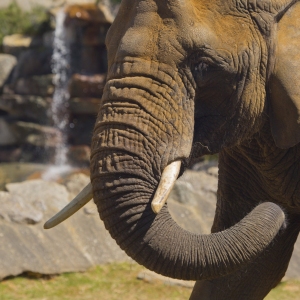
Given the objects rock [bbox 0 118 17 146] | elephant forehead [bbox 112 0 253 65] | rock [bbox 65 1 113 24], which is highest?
elephant forehead [bbox 112 0 253 65]

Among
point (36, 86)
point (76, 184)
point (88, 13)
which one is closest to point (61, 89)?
point (36, 86)

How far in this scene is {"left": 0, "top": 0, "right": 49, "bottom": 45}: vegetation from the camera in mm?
15340

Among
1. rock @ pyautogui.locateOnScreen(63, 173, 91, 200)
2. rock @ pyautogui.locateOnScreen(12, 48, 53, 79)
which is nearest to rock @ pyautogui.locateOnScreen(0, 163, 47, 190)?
rock @ pyautogui.locateOnScreen(12, 48, 53, 79)

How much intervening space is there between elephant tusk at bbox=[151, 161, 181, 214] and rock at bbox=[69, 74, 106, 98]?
35.2 ft

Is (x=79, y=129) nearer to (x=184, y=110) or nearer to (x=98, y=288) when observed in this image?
(x=98, y=288)

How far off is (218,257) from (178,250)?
0.56ft

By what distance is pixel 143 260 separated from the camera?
2953mm

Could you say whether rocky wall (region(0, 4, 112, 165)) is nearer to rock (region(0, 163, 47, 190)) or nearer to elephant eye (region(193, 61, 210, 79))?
rock (region(0, 163, 47, 190))

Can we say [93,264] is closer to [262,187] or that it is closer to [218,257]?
[262,187]

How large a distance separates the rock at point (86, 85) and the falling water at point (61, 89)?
0.26 meters

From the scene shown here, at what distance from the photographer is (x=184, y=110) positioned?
3057 mm

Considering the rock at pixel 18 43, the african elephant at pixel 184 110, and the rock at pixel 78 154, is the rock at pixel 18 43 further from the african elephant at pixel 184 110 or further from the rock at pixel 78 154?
the african elephant at pixel 184 110

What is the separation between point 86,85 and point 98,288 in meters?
8.31

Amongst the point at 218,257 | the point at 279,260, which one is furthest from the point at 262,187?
the point at 218,257
